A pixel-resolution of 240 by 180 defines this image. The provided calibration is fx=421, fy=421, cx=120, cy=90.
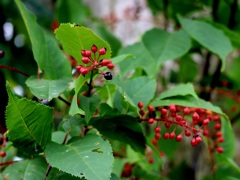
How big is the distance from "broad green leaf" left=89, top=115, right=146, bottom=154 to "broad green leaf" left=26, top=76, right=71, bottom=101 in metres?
0.11

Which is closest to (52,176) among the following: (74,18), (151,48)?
(151,48)

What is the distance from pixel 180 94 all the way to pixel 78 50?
27cm

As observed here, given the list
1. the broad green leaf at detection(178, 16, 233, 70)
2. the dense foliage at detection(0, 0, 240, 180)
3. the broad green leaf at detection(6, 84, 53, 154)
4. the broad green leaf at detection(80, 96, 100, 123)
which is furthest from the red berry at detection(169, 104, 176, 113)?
the broad green leaf at detection(178, 16, 233, 70)

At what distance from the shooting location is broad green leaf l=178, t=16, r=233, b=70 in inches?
52.0

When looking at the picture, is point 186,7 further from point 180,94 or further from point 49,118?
point 49,118

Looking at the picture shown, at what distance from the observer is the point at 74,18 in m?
1.74

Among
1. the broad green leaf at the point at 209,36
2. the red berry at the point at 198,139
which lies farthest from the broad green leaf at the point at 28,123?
the broad green leaf at the point at 209,36

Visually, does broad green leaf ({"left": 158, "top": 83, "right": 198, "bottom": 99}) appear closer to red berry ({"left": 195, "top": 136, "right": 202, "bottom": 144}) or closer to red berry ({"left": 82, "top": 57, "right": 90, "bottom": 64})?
red berry ({"left": 195, "top": 136, "right": 202, "bottom": 144})

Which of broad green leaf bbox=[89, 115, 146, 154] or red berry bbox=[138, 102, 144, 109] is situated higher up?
red berry bbox=[138, 102, 144, 109]

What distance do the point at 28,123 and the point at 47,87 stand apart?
0.10m

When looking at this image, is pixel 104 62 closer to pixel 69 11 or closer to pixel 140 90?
pixel 140 90

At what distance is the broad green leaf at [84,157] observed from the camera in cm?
78

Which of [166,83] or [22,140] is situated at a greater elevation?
[22,140]

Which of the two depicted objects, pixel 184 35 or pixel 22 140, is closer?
pixel 22 140
